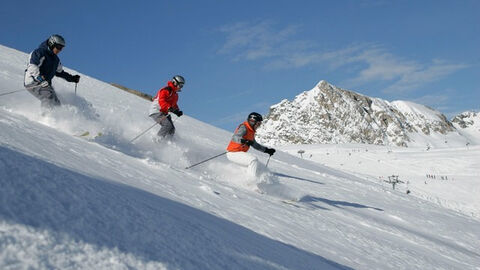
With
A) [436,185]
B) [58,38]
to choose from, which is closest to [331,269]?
[58,38]

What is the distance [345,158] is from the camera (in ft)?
157

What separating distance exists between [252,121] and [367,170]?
35.1 m

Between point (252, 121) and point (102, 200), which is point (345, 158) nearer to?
point (252, 121)

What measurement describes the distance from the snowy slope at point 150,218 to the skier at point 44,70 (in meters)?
0.37

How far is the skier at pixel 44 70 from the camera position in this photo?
307 inches

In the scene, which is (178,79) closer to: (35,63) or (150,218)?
(35,63)

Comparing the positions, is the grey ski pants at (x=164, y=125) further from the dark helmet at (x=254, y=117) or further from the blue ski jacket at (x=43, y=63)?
the blue ski jacket at (x=43, y=63)

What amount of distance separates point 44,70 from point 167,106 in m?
2.94

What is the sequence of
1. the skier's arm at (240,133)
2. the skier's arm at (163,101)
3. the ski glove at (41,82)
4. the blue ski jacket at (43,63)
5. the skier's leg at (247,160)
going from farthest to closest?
1. the skier's arm at (163,101)
2. the skier's arm at (240,133)
3. the skier's leg at (247,160)
4. the blue ski jacket at (43,63)
5. the ski glove at (41,82)

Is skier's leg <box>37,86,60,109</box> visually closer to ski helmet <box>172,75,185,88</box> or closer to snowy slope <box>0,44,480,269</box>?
snowy slope <box>0,44,480,269</box>

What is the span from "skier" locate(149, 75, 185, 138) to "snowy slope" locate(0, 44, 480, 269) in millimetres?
461

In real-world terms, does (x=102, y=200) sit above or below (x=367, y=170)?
below

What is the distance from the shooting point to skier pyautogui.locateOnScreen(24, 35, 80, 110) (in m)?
7.80

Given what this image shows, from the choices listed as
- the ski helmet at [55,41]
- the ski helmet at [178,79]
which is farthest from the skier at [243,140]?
the ski helmet at [55,41]
